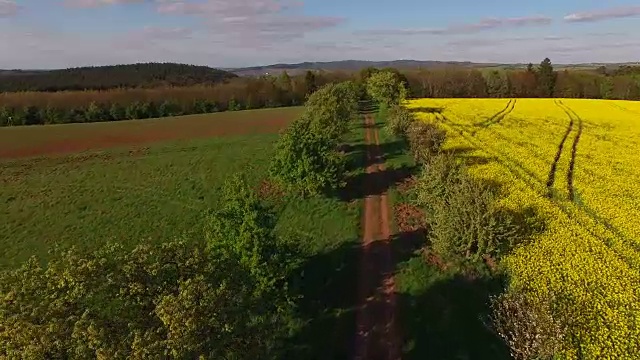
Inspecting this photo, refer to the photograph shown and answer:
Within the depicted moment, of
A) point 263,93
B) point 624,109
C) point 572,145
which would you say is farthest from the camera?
point 263,93

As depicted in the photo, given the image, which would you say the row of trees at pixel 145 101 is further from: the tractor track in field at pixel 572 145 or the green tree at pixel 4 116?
the tractor track in field at pixel 572 145

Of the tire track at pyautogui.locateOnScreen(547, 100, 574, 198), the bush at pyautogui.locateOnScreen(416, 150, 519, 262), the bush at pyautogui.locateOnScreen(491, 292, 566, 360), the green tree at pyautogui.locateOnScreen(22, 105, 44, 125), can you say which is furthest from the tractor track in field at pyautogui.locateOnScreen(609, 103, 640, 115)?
the green tree at pyautogui.locateOnScreen(22, 105, 44, 125)

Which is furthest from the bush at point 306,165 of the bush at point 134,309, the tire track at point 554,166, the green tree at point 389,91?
the green tree at point 389,91

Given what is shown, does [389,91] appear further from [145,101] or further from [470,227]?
[145,101]

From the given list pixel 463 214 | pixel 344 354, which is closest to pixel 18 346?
pixel 344 354

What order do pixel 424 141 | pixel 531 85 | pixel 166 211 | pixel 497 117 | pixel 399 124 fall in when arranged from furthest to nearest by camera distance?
1. pixel 531 85
2. pixel 497 117
3. pixel 399 124
4. pixel 424 141
5. pixel 166 211

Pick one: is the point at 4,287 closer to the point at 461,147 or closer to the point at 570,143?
the point at 461,147

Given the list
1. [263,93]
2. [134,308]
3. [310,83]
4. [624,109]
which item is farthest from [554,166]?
[310,83]
